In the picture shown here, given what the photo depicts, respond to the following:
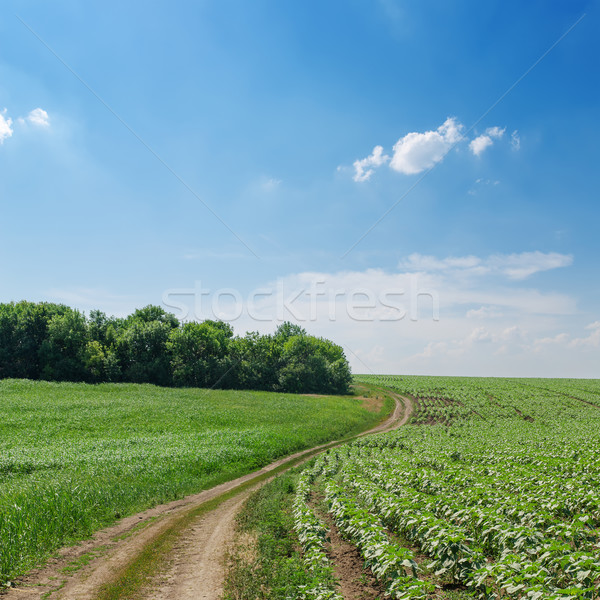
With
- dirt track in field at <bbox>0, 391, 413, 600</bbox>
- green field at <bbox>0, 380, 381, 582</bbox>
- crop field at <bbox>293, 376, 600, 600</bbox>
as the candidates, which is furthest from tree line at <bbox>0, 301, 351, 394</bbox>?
dirt track in field at <bbox>0, 391, 413, 600</bbox>

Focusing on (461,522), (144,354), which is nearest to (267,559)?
(461,522)

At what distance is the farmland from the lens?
6910 millimetres

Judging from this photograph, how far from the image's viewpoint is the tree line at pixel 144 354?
62344 millimetres

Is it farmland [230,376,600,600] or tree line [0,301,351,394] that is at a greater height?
tree line [0,301,351,394]

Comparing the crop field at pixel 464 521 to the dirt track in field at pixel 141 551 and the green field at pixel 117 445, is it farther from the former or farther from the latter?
the green field at pixel 117 445

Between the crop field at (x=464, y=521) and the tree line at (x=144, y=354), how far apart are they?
45.7 m

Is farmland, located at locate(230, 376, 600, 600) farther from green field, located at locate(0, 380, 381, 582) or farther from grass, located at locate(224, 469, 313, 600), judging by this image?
green field, located at locate(0, 380, 381, 582)

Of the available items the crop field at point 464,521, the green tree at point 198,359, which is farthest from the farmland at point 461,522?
the green tree at point 198,359

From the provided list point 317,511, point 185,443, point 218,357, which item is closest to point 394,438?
point 185,443

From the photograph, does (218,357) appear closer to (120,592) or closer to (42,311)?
(42,311)

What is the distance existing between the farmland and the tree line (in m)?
46.5

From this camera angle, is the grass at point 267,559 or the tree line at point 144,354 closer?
the grass at point 267,559

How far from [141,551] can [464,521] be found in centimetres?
931

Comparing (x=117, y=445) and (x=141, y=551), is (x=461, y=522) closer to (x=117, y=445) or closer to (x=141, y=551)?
(x=141, y=551)
